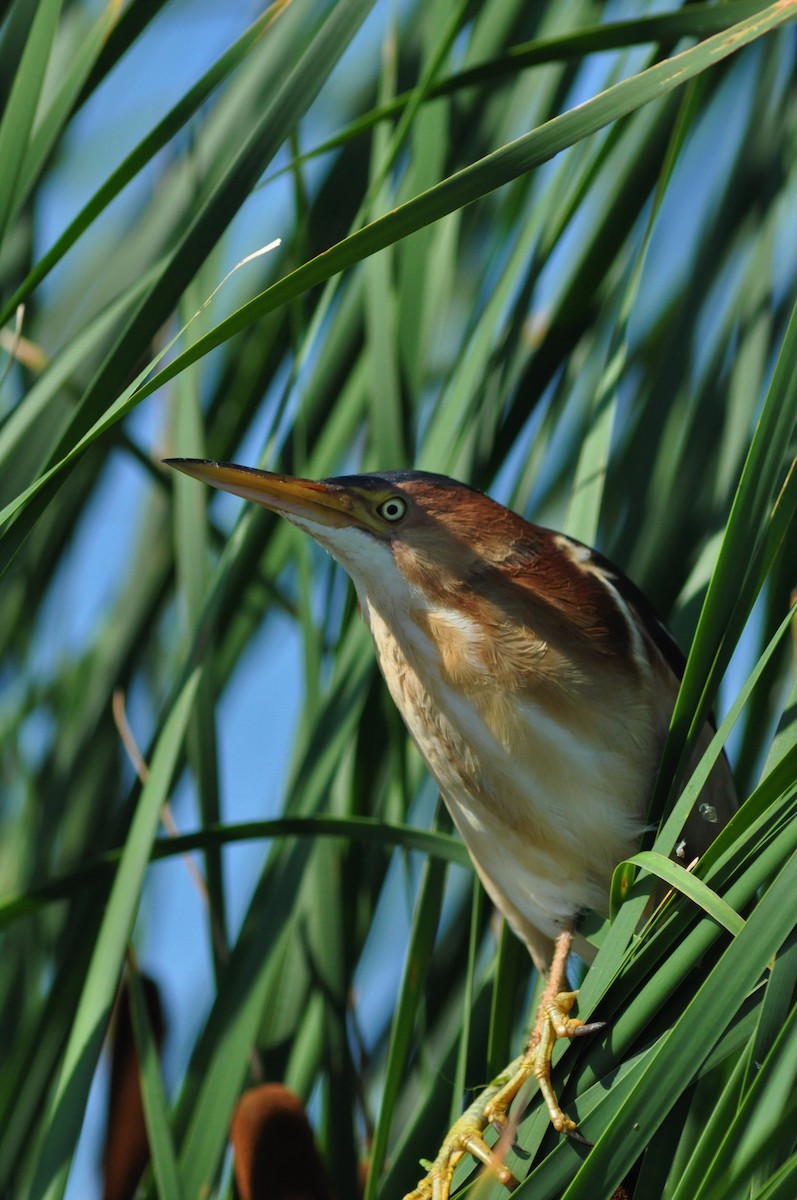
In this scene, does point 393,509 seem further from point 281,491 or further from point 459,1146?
point 459,1146

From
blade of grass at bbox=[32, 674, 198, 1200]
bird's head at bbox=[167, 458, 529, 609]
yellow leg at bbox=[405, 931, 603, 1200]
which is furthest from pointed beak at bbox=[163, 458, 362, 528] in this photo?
yellow leg at bbox=[405, 931, 603, 1200]

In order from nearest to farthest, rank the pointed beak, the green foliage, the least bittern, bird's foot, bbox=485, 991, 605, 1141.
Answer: the green foliage, bird's foot, bbox=485, 991, 605, 1141, the pointed beak, the least bittern

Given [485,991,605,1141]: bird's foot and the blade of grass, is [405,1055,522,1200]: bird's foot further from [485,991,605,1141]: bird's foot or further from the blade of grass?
the blade of grass

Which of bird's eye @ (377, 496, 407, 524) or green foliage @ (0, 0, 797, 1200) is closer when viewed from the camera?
green foliage @ (0, 0, 797, 1200)

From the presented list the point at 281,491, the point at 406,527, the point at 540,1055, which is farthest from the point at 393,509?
the point at 540,1055

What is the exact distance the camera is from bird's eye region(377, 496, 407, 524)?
5.19 feet

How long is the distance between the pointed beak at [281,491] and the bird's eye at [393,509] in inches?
1.2

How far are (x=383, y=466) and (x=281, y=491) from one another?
17 cm

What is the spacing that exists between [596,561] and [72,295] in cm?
106

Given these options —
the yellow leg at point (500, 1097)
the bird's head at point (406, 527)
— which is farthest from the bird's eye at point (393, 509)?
the yellow leg at point (500, 1097)

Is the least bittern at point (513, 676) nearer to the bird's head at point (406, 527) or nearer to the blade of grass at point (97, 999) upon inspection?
the bird's head at point (406, 527)

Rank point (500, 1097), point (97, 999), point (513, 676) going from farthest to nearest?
1. point (513, 676)
2. point (500, 1097)
3. point (97, 999)

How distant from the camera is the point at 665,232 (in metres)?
1.94

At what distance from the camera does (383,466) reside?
1.62 metres
